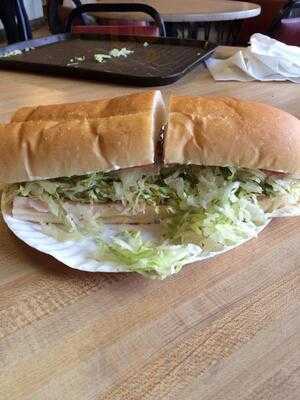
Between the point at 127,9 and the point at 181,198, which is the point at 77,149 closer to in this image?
the point at 181,198

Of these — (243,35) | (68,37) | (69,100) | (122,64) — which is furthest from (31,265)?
(243,35)

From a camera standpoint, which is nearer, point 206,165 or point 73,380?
point 73,380

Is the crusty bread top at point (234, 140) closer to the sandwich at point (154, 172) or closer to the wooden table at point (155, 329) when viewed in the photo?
the sandwich at point (154, 172)

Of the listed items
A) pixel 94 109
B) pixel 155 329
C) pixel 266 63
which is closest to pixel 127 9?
pixel 266 63

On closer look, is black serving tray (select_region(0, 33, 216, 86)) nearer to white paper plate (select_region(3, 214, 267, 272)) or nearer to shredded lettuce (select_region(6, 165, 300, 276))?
shredded lettuce (select_region(6, 165, 300, 276))

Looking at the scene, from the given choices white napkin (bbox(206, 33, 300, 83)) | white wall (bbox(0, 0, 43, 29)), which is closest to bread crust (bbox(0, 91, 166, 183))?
white napkin (bbox(206, 33, 300, 83))

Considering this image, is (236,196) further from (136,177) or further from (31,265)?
(31,265)

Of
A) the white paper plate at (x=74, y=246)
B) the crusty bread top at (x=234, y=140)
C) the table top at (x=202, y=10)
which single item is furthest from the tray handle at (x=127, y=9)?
the white paper plate at (x=74, y=246)
